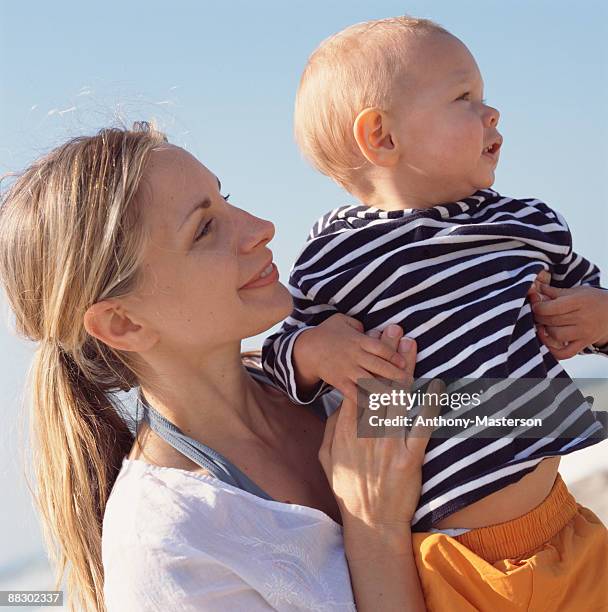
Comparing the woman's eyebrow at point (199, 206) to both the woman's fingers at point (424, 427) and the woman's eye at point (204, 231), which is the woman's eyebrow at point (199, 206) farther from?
the woman's fingers at point (424, 427)

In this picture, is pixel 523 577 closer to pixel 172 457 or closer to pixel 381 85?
pixel 172 457

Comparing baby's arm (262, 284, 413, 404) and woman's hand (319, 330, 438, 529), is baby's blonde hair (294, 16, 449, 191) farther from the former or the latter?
→ woman's hand (319, 330, 438, 529)

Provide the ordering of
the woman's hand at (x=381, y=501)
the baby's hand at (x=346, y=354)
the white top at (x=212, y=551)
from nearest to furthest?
the white top at (x=212, y=551), the woman's hand at (x=381, y=501), the baby's hand at (x=346, y=354)

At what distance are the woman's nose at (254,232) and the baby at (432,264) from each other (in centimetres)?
14

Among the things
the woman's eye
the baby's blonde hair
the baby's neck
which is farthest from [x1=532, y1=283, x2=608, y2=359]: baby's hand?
the woman's eye

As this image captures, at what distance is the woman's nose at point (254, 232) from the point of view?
90.0 inches

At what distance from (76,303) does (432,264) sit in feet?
2.94

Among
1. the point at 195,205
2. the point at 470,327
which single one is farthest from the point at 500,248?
the point at 195,205

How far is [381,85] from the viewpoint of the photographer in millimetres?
2381

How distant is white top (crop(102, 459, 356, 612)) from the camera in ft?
6.54

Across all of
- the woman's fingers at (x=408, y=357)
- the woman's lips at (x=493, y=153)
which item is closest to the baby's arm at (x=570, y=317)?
the woman's lips at (x=493, y=153)

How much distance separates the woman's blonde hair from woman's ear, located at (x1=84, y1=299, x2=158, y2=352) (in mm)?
31

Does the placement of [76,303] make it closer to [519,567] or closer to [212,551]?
[212,551]

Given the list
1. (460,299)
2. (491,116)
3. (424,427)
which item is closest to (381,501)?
(424,427)
